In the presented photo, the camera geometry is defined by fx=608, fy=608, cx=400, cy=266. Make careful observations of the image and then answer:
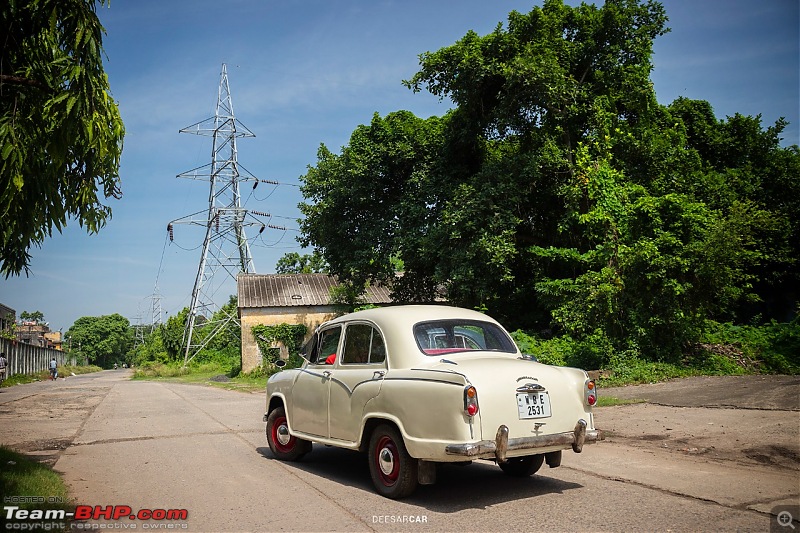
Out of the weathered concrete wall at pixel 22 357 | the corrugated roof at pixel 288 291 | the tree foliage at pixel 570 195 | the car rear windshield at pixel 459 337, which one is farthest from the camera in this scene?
the corrugated roof at pixel 288 291

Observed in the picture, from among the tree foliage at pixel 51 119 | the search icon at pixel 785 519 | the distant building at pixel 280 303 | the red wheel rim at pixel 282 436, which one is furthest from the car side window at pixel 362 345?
the distant building at pixel 280 303

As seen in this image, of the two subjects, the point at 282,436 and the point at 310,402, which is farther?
the point at 282,436

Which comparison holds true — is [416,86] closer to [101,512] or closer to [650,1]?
[650,1]

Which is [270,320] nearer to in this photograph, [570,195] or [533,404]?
[570,195]

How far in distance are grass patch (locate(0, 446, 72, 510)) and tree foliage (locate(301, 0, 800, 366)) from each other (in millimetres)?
14075

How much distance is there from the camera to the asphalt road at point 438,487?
5.22 m

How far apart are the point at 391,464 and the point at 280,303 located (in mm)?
36471

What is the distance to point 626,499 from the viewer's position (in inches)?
229

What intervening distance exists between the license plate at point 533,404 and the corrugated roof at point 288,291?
35388mm

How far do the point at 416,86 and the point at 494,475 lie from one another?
1818 centimetres

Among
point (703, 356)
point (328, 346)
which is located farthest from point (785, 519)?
point (703, 356)

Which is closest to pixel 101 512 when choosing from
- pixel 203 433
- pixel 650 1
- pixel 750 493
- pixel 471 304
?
pixel 203 433

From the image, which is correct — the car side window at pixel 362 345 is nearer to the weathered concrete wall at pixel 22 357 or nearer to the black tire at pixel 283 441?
the black tire at pixel 283 441

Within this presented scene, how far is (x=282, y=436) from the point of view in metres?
8.30
